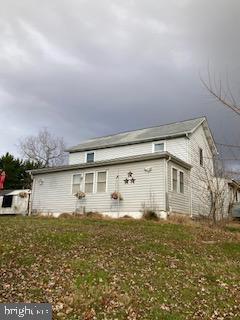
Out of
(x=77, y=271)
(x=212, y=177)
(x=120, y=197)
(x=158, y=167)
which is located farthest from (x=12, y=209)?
(x=77, y=271)

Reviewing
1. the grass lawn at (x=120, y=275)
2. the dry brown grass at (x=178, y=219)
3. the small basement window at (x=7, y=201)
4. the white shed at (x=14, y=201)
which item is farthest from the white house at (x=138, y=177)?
the grass lawn at (x=120, y=275)

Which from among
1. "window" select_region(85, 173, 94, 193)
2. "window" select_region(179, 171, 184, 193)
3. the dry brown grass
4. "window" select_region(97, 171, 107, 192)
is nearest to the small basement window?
"window" select_region(85, 173, 94, 193)

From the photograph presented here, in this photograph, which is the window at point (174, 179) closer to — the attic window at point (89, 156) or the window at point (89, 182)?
the window at point (89, 182)

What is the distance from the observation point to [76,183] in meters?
23.5

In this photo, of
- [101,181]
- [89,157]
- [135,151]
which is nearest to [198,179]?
[135,151]

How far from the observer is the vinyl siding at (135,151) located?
24547 millimetres

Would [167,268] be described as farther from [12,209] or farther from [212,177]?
[12,209]

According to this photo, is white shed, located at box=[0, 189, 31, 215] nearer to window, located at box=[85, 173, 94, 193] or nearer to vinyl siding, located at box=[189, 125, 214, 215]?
window, located at box=[85, 173, 94, 193]

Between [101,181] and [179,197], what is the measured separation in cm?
480

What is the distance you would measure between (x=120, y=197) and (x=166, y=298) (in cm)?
1393

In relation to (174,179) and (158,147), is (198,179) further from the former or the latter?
(174,179)

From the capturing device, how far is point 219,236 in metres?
14.4

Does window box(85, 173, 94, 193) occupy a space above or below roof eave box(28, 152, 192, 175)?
below

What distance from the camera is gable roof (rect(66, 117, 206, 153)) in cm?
2538
